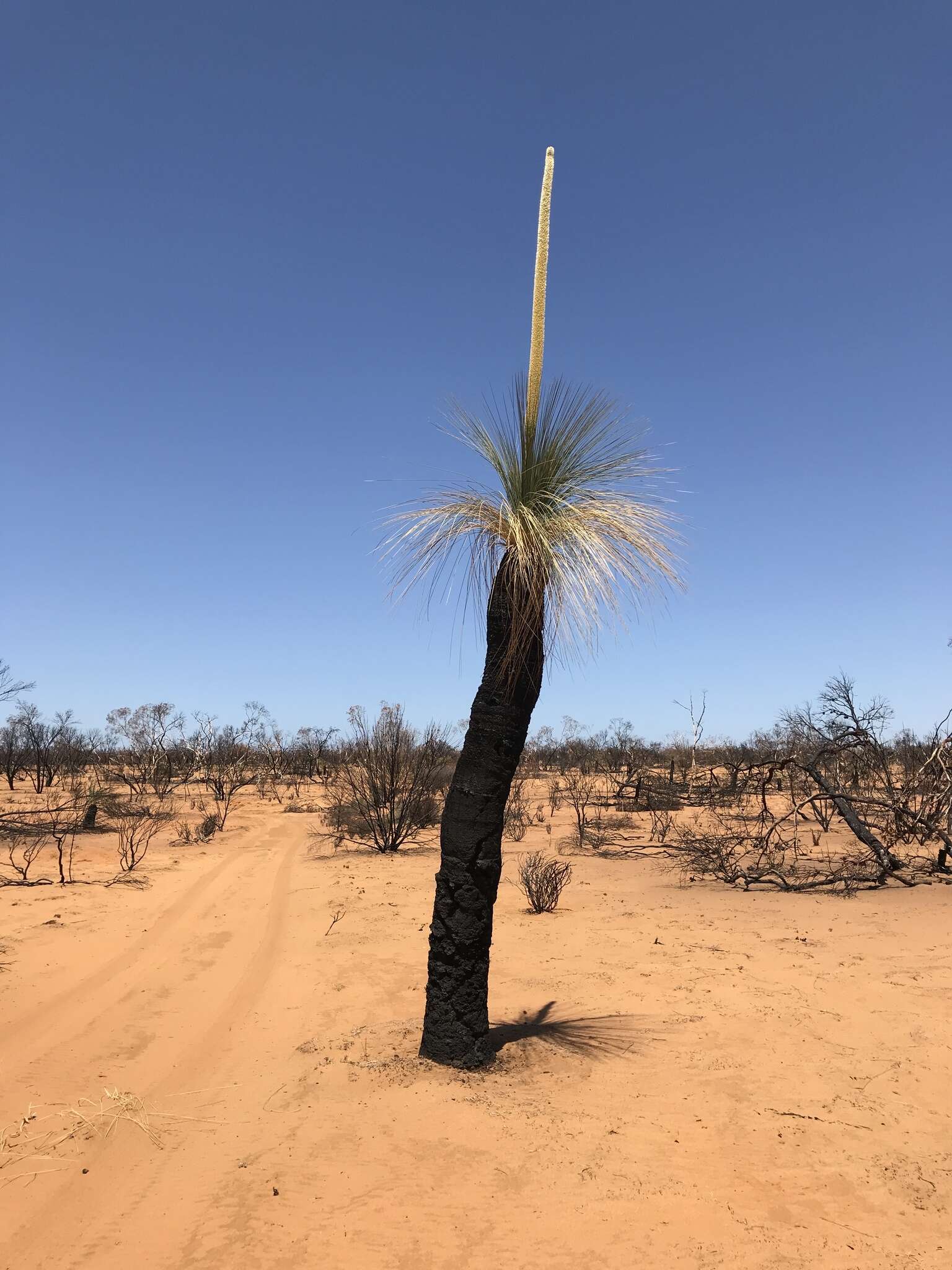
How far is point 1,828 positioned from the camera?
557 inches

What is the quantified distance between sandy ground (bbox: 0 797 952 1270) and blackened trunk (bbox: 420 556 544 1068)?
273 mm

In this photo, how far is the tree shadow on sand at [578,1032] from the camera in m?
5.13

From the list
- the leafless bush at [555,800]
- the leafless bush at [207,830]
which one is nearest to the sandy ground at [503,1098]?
the leafless bush at [207,830]

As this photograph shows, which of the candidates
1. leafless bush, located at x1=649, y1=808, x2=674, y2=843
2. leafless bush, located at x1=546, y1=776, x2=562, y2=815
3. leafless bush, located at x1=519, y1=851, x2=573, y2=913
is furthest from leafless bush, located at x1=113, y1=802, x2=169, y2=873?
leafless bush, located at x1=546, y1=776, x2=562, y2=815

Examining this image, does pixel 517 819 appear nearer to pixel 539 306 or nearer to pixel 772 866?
pixel 772 866

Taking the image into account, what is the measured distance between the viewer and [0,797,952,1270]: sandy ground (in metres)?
3.13

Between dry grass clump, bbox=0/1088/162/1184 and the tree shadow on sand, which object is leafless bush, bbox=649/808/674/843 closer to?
the tree shadow on sand

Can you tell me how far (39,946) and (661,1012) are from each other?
617cm

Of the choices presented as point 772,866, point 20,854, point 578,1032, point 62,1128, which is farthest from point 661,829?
point 62,1128

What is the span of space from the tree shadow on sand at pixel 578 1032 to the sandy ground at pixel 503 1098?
3cm

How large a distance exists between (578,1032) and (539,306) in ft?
16.3

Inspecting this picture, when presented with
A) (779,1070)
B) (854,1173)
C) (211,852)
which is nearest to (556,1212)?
(854,1173)

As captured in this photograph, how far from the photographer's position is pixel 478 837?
185 inches

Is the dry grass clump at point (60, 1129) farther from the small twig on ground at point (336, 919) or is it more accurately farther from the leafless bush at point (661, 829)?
the leafless bush at point (661, 829)
